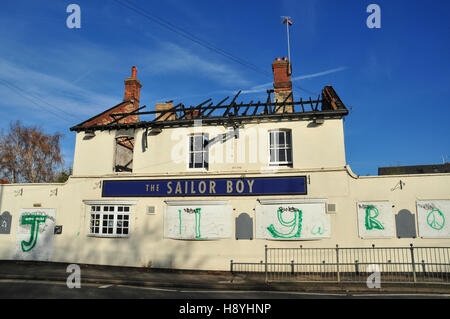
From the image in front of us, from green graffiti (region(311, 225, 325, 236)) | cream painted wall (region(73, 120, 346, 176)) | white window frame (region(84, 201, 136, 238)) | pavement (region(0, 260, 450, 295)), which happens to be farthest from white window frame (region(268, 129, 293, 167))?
white window frame (region(84, 201, 136, 238))

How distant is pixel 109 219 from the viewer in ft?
51.1

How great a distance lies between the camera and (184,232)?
47.9ft

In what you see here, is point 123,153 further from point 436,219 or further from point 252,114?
point 436,219

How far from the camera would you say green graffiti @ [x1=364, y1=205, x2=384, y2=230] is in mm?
13148

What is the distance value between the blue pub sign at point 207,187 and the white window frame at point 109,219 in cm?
58

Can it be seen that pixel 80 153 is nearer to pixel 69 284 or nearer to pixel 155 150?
pixel 155 150

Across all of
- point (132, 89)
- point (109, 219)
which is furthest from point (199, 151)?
point (132, 89)

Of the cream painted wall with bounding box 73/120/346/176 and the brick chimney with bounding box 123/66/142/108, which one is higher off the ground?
the brick chimney with bounding box 123/66/142/108

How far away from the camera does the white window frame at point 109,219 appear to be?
1527cm

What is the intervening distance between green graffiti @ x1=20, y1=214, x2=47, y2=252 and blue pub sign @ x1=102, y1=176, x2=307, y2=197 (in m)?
3.90

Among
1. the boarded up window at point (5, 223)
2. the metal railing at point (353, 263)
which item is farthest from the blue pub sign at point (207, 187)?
the boarded up window at point (5, 223)

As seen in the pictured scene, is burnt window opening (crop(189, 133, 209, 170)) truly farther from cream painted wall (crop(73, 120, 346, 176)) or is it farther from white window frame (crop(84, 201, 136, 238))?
white window frame (crop(84, 201, 136, 238))

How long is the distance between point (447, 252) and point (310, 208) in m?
5.55

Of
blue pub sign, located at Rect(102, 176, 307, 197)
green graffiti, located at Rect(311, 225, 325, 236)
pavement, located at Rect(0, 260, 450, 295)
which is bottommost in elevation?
pavement, located at Rect(0, 260, 450, 295)
